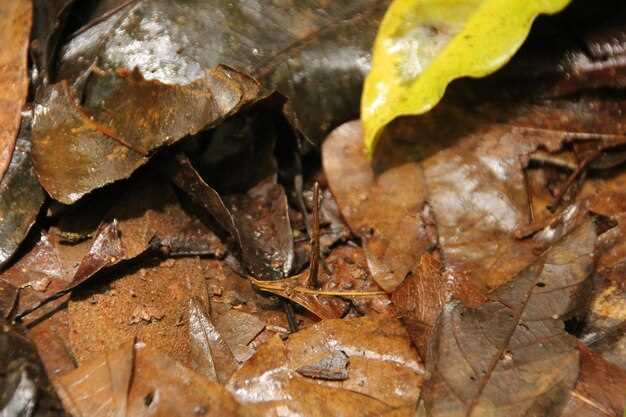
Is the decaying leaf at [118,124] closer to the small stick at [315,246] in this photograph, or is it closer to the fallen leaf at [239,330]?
the small stick at [315,246]

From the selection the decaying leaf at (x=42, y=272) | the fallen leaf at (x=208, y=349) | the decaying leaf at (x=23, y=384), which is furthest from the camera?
the decaying leaf at (x=42, y=272)

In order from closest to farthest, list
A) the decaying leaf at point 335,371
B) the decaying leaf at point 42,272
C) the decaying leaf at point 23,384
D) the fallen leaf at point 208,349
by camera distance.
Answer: the decaying leaf at point 23,384, the decaying leaf at point 335,371, the fallen leaf at point 208,349, the decaying leaf at point 42,272

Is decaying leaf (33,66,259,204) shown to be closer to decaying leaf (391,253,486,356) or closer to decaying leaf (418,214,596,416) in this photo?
decaying leaf (391,253,486,356)

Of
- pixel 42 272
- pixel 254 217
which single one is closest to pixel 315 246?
pixel 254 217

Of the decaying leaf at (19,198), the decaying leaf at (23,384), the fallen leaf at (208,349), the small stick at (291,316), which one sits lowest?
the small stick at (291,316)

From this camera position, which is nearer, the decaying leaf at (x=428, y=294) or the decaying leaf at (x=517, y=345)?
the decaying leaf at (x=517, y=345)

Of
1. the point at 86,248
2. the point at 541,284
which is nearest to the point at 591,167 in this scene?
the point at 541,284

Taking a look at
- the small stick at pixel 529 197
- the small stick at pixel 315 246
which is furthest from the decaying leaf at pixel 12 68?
the small stick at pixel 529 197

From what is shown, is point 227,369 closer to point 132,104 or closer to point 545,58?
point 132,104
